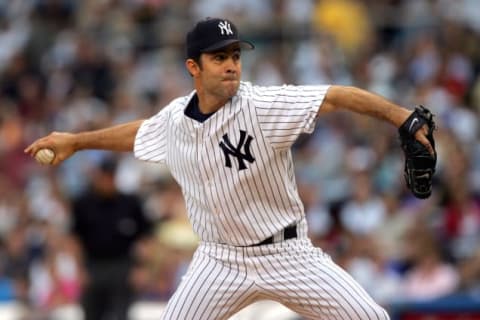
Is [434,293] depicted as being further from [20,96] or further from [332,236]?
[20,96]

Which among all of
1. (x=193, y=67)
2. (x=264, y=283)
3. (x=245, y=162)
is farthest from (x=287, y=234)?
(x=193, y=67)

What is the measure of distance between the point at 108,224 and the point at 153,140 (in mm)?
4557

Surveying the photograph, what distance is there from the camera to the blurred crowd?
11.6 metres

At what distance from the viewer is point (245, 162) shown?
23.4ft

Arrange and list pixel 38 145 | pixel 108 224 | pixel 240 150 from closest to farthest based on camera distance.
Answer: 1. pixel 240 150
2. pixel 38 145
3. pixel 108 224

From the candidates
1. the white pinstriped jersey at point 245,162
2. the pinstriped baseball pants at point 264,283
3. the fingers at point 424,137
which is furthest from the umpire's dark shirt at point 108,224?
the fingers at point 424,137

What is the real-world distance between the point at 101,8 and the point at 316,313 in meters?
10.2

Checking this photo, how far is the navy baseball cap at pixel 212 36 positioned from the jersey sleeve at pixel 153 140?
582mm

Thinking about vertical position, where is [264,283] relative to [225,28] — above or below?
below

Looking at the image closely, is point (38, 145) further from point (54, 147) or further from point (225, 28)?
point (225, 28)

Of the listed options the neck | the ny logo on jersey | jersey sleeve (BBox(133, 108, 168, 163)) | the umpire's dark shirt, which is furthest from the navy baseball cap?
the umpire's dark shirt

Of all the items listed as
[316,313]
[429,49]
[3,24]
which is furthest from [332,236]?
[3,24]

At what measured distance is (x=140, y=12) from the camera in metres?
16.4

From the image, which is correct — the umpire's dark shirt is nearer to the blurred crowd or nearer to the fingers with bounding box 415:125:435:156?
the blurred crowd
